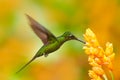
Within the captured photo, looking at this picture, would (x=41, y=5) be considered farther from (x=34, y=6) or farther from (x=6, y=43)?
(x=6, y=43)

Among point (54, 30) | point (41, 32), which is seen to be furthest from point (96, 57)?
point (54, 30)

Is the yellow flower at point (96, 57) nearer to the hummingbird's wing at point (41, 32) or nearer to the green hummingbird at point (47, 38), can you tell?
the green hummingbird at point (47, 38)

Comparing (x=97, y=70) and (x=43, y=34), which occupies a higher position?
(x=43, y=34)

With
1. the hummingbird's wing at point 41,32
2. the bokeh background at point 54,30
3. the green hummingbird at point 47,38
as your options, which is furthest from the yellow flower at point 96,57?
the bokeh background at point 54,30

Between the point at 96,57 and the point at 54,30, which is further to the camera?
the point at 54,30

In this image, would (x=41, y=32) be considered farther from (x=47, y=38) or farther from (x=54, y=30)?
(x=54, y=30)

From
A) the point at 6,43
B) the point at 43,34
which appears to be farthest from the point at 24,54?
the point at 43,34
